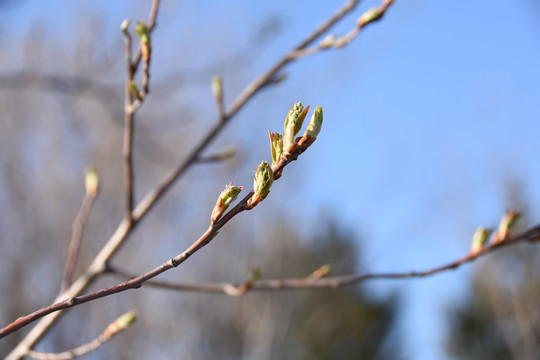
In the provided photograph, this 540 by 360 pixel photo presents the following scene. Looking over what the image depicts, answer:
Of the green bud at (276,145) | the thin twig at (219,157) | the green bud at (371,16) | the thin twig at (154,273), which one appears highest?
the green bud at (371,16)

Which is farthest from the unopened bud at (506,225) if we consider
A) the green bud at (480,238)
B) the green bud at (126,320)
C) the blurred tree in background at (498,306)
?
the blurred tree in background at (498,306)

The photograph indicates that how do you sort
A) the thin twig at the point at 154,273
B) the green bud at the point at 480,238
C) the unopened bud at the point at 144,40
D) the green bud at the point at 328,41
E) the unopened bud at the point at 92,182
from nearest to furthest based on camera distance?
the thin twig at the point at 154,273 < the unopened bud at the point at 144,40 < the green bud at the point at 480,238 < the green bud at the point at 328,41 < the unopened bud at the point at 92,182

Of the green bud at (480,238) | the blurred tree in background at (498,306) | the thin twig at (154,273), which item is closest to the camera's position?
the thin twig at (154,273)

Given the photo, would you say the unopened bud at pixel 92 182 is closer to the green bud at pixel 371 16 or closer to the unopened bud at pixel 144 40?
the unopened bud at pixel 144 40

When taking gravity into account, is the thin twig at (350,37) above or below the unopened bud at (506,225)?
above

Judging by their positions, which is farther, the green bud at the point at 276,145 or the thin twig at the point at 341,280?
the thin twig at the point at 341,280

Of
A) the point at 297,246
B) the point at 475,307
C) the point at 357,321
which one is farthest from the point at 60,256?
the point at 475,307

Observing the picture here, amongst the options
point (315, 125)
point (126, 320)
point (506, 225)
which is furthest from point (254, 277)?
point (315, 125)

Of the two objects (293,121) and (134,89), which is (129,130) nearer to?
(134,89)
